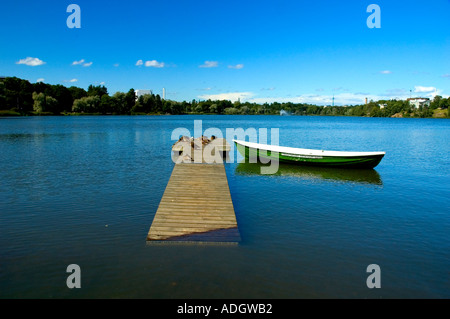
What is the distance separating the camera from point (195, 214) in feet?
35.5

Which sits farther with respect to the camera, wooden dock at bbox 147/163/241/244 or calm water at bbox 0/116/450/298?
wooden dock at bbox 147/163/241/244

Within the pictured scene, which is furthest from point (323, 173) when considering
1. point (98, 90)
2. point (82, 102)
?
point (98, 90)

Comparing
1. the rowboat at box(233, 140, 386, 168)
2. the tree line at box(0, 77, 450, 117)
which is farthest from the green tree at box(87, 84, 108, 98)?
the rowboat at box(233, 140, 386, 168)

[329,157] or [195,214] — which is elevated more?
[329,157]

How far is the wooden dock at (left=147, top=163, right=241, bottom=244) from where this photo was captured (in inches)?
384

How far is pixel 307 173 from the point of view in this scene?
2191cm

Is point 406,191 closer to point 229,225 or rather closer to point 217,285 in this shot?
point 229,225

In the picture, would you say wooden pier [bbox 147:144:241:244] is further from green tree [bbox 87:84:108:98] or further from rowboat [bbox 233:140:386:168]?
green tree [bbox 87:84:108:98]

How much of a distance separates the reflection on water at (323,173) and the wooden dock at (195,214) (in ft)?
26.8

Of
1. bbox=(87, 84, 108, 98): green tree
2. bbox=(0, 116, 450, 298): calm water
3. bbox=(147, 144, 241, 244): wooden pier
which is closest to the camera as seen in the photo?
bbox=(0, 116, 450, 298): calm water

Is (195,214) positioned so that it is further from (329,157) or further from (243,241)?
(329,157)

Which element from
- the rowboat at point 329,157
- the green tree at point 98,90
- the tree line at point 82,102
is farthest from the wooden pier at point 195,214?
the green tree at point 98,90

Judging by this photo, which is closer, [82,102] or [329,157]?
[329,157]

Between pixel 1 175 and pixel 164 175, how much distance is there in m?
9.12
